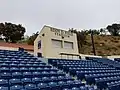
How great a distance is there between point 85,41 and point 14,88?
85.2 ft

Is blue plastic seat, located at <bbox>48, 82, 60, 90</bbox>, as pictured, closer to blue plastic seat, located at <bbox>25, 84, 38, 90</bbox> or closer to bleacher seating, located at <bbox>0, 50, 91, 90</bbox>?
bleacher seating, located at <bbox>0, 50, 91, 90</bbox>

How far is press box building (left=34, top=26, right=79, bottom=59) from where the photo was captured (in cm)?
1324

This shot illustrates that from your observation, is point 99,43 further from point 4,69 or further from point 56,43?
point 4,69

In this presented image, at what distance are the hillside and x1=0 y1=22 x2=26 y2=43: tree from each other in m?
9.19

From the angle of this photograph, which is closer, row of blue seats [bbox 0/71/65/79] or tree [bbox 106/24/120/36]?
row of blue seats [bbox 0/71/65/79]

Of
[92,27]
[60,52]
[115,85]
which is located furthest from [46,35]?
[92,27]

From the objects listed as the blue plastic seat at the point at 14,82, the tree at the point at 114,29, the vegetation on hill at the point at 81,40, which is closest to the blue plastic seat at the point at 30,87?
the blue plastic seat at the point at 14,82

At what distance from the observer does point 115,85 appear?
28.7ft

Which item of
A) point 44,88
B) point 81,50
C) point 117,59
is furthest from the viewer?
point 81,50

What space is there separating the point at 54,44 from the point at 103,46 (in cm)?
1974

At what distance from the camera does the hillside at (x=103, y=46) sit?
29.2 metres

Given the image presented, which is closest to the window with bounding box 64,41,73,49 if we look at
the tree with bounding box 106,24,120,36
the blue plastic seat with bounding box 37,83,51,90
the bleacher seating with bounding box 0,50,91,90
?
the bleacher seating with bounding box 0,50,91,90

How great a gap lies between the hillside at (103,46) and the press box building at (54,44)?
45.3 feet

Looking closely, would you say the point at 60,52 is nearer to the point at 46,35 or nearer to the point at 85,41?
the point at 46,35
